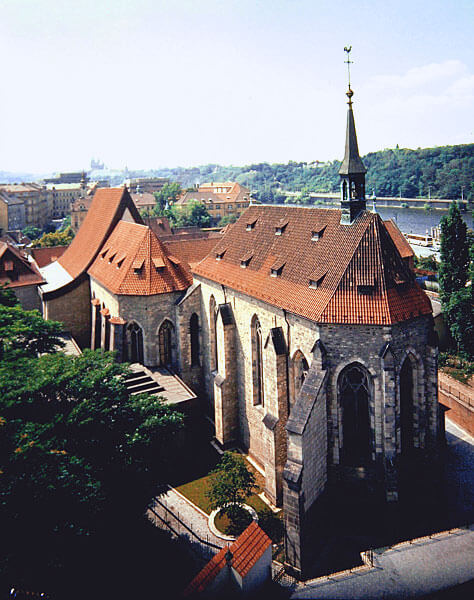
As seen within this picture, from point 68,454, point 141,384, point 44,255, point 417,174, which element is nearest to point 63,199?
point 417,174

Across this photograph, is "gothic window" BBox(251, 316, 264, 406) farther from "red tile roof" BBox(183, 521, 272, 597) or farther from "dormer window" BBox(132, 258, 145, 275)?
"dormer window" BBox(132, 258, 145, 275)

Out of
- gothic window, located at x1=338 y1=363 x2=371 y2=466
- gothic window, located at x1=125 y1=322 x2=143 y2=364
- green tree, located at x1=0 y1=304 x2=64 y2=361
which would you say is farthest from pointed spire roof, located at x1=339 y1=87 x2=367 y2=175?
green tree, located at x1=0 y1=304 x2=64 y2=361

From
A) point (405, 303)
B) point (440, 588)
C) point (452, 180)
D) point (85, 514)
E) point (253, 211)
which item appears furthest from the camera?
point (452, 180)

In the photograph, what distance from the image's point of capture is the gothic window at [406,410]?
27.0m

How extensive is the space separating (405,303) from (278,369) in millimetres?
7447

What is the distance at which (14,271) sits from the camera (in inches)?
2127

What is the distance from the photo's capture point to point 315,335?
2598 centimetres

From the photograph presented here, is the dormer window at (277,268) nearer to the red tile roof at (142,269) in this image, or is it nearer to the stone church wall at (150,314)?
the red tile roof at (142,269)

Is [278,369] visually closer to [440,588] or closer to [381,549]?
[381,549]

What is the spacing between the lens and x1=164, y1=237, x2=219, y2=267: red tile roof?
44906 mm

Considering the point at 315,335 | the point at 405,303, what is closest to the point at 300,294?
the point at 315,335

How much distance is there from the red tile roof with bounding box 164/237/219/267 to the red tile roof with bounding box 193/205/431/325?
1103cm

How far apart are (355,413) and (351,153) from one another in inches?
551

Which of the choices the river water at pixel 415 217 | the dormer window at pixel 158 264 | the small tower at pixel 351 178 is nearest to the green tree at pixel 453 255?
the small tower at pixel 351 178
